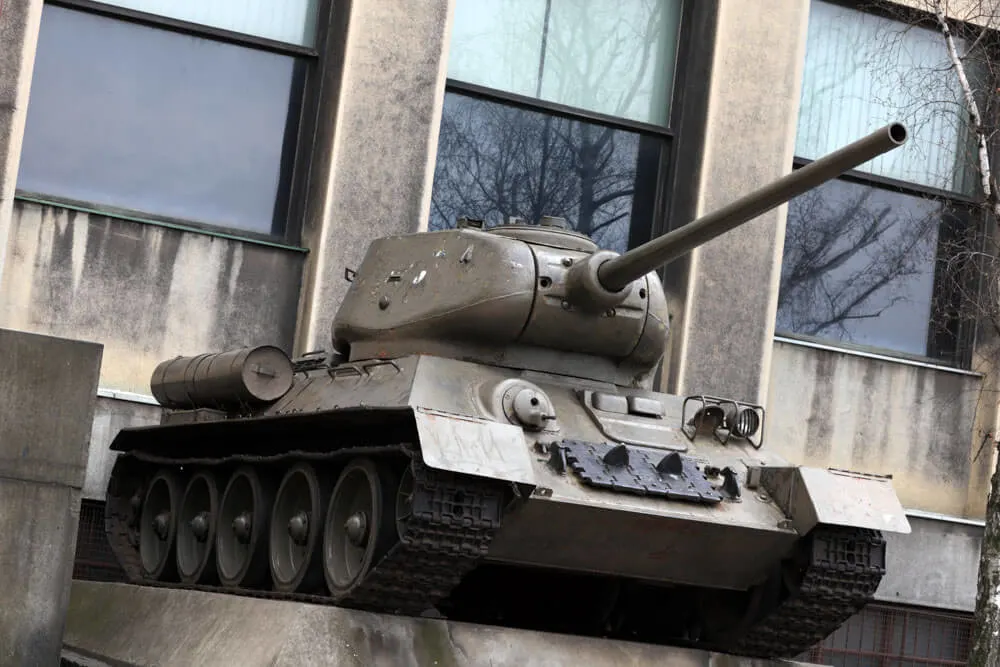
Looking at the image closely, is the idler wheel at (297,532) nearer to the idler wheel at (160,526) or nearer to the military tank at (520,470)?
the military tank at (520,470)

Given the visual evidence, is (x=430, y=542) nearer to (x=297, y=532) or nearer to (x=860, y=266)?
(x=297, y=532)

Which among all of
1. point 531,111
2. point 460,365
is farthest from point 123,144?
point 460,365

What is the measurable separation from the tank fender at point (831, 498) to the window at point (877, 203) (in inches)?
270

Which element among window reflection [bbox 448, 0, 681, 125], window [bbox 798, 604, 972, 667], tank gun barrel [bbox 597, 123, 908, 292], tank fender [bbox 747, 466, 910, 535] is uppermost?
window reflection [bbox 448, 0, 681, 125]

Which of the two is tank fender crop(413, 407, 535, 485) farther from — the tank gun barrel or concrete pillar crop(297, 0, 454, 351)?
concrete pillar crop(297, 0, 454, 351)

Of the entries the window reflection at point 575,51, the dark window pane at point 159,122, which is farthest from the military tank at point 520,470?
the window reflection at point 575,51

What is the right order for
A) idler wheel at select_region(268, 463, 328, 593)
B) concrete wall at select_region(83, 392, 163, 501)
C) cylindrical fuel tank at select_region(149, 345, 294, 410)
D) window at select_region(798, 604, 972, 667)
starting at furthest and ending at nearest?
1. window at select_region(798, 604, 972, 667)
2. concrete wall at select_region(83, 392, 163, 501)
3. cylindrical fuel tank at select_region(149, 345, 294, 410)
4. idler wheel at select_region(268, 463, 328, 593)

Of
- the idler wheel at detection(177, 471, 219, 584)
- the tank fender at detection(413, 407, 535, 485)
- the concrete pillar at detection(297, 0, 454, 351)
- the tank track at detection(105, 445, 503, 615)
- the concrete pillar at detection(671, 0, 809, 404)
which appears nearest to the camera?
the tank fender at detection(413, 407, 535, 485)

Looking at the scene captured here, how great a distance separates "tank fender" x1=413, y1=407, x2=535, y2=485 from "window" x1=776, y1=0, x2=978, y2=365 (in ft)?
27.7

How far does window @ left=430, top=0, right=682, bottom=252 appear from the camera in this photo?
16.2 metres

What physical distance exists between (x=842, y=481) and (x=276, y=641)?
153 inches

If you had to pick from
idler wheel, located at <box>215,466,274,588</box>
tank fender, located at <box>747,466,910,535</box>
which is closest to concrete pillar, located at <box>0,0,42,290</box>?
idler wheel, located at <box>215,466,274,588</box>

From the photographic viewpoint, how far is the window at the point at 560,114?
16250mm

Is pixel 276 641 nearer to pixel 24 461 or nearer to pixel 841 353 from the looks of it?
pixel 24 461
